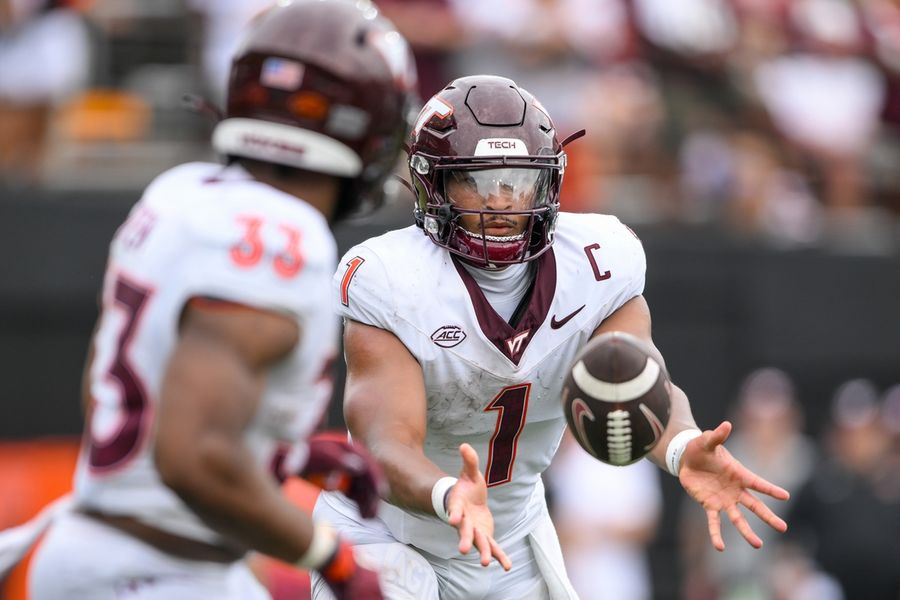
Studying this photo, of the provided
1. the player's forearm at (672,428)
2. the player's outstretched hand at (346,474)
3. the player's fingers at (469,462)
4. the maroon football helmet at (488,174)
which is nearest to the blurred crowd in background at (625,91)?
the maroon football helmet at (488,174)

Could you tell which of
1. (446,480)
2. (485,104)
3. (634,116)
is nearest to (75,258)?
(634,116)

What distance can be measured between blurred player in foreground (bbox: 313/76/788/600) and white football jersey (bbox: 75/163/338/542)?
0.98 metres

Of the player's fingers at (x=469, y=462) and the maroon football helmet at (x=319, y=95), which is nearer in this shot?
the maroon football helmet at (x=319, y=95)

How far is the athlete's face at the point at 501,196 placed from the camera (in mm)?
4148

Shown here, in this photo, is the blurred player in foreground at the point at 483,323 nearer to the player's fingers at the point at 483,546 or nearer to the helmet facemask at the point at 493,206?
the helmet facemask at the point at 493,206

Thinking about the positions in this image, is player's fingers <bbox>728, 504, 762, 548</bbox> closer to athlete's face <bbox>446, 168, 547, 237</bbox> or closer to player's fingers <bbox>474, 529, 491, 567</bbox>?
player's fingers <bbox>474, 529, 491, 567</bbox>

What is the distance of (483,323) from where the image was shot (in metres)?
4.16

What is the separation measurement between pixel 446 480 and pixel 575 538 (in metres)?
5.20

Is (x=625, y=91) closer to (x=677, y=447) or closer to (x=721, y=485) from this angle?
(x=677, y=447)

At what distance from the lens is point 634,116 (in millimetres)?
10227

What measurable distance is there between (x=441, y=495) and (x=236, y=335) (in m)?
0.97

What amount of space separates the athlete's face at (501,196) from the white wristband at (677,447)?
27.4 inches

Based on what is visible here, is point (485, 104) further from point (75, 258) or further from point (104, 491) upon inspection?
point (75, 258)

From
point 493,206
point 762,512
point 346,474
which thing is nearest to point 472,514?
point 346,474
